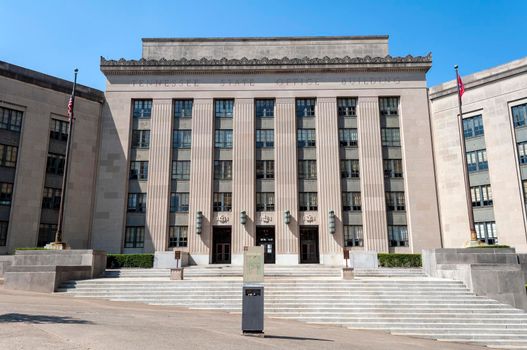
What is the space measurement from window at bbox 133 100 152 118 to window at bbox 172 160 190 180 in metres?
6.07

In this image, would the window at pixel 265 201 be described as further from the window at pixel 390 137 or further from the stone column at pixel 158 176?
the window at pixel 390 137

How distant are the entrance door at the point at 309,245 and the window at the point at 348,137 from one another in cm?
921

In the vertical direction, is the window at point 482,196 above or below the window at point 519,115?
below

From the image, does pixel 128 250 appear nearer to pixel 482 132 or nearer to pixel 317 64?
pixel 317 64

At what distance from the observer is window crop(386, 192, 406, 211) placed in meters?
38.2

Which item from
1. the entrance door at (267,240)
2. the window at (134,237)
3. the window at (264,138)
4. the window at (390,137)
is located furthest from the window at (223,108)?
the window at (390,137)

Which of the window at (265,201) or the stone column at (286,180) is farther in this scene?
the window at (265,201)

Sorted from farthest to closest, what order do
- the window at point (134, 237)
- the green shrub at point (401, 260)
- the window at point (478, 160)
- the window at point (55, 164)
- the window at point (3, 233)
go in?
the window at point (134, 237) → the window at point (55, 164) → the window at point (478, 160) → the window at point (3, 233) → the green shrub at point (401, 260)

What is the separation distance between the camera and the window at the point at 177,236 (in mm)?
37656

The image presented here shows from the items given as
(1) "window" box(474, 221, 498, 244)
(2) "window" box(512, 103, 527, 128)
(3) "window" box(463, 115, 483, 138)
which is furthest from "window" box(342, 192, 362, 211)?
(2) "window" box(512, 103, 527, 128)

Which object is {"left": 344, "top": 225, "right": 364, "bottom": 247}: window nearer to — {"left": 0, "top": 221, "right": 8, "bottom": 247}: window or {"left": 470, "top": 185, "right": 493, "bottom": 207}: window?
{"left": 470, "top": 185, "right": 493, "bottom": 207}: window

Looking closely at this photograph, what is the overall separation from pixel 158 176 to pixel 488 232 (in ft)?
103

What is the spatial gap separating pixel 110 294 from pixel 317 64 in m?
30.3

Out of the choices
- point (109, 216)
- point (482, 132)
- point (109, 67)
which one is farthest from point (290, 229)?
point (109, 67)
